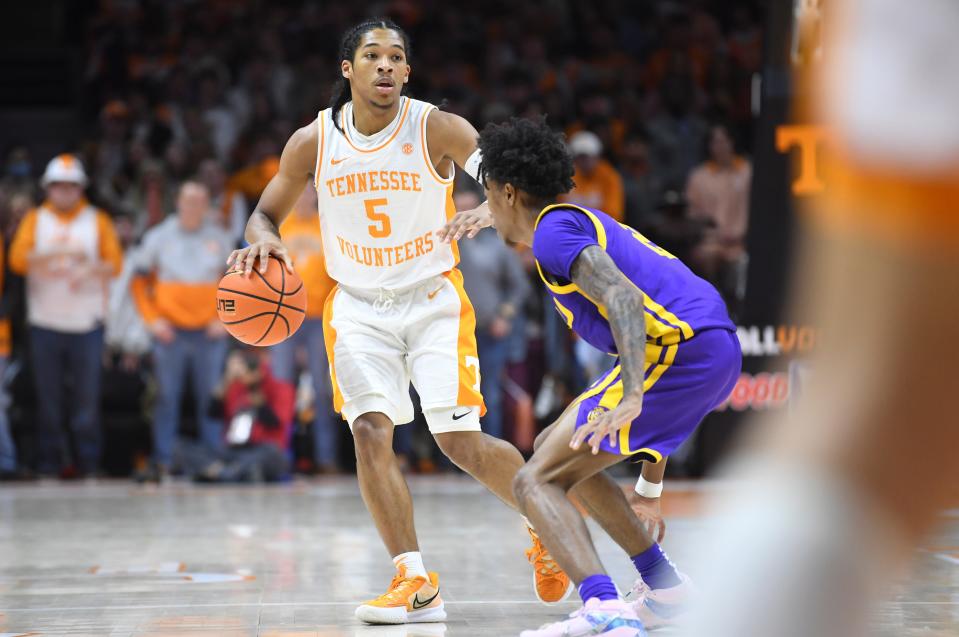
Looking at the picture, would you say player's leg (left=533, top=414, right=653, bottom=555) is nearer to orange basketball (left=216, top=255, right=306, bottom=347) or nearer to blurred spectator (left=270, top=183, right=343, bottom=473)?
orange basketball (left=216, top=255, right=306, bottom=347)

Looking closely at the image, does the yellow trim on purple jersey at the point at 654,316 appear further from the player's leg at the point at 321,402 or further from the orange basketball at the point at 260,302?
the player's leg at the point at 321,402

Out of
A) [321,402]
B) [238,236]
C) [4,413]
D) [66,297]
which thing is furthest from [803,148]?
[4,413]

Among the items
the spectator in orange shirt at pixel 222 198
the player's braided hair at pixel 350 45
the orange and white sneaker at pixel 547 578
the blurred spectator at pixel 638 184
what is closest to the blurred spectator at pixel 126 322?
the spectator in orange shirt at pixel 222 198

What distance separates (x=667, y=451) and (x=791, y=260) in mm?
5744

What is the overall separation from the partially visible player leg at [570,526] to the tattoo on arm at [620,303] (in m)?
0.31

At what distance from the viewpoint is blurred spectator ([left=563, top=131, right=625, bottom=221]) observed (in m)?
11.7

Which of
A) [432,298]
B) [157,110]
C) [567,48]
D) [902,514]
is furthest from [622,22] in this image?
[902,514]

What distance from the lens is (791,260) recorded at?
31.9ft

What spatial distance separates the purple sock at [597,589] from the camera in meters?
3.95

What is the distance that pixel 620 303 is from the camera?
156 inches

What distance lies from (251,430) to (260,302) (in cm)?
556

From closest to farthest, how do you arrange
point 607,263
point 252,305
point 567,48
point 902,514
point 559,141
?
point 902,514 < point 607,263 < point 559,141 < point 252,305 < point 567,48

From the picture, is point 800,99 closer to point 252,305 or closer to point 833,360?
point 252,305

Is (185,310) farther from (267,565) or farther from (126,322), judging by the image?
(267,565)
